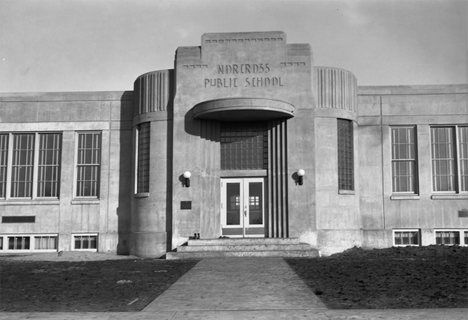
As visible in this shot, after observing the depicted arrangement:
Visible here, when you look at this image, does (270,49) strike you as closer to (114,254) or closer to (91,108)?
(91,108)

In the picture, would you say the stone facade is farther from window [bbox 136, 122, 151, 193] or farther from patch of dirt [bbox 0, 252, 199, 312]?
patch of dirt [bbox 0, 252, 199, 312]

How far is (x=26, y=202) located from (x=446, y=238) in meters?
17.0

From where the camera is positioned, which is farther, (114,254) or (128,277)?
(114,254)

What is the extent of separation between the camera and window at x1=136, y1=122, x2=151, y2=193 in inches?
833

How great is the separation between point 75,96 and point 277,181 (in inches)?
371

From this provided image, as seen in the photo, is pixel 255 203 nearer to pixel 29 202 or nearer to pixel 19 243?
pixel 29 202

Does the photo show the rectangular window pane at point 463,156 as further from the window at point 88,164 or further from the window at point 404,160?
the window at point 88,164

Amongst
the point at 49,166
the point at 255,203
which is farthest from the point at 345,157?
the point at 49,166

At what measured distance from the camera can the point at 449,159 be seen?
70.9 feet

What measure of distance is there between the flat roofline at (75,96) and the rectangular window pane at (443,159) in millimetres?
12725

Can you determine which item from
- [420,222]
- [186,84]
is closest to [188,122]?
[186,84]

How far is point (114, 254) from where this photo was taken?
21438mm

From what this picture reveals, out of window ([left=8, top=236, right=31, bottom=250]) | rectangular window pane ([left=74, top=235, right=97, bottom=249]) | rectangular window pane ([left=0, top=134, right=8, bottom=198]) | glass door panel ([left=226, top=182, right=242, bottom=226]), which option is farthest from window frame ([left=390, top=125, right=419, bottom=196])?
rectangular window pane ([left=0, top=134, right=8, bottom=198])

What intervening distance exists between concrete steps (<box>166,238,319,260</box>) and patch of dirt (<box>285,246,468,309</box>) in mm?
1314
